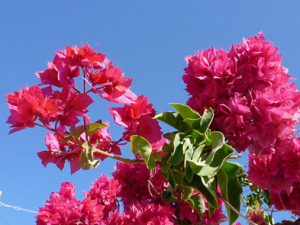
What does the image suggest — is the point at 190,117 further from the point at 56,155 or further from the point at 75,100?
the point at 56,155

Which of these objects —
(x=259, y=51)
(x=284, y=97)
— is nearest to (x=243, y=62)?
(x=259, y=51)

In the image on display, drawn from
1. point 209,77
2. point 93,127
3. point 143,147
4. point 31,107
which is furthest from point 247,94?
point 31,107

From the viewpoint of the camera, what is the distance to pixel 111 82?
935 millimetres

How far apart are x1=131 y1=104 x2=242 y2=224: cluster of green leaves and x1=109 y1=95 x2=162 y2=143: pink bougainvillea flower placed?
2.3 inches

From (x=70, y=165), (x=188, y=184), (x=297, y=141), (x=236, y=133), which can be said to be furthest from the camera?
(x=297, y=141)

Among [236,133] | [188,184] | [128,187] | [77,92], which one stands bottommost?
[188,184]

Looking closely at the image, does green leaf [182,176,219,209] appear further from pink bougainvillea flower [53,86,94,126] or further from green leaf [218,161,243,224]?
pink bougainvillea flower [53,86,94,126]

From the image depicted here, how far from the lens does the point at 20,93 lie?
0.88 m

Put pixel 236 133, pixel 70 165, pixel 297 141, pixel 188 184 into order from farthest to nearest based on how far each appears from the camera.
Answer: pixel 297 141 → pixel 70 165 → pixel 236 133 → pixel 188 184

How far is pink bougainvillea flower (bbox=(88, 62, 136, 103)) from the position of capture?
3.06ft

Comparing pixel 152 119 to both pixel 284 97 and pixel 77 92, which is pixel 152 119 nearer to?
pixel 77 92

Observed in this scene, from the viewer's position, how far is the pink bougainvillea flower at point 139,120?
987 millimetres

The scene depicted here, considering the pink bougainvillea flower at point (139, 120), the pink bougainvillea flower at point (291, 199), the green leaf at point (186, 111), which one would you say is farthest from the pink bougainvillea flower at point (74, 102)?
the pink bougainvillea flower at point (291, 199)

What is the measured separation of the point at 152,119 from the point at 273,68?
388mm
